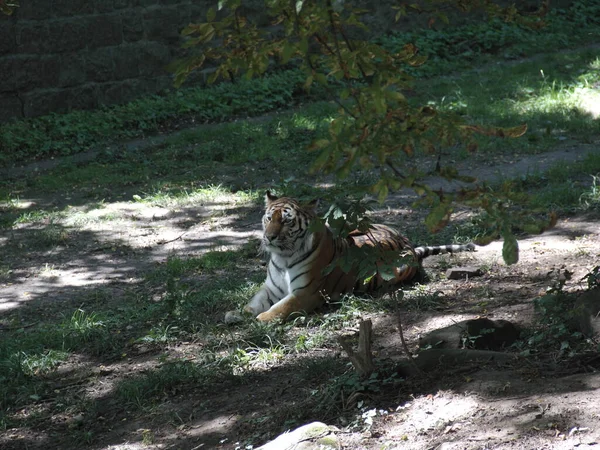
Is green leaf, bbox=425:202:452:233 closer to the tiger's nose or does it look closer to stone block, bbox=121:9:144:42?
the tiger's nose

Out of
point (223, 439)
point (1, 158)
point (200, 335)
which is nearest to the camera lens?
point (223, 439)

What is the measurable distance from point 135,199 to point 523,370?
18.9 feet

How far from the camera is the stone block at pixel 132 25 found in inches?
484

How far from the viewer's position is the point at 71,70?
39.0ft

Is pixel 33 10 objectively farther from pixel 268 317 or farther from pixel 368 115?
pixel 368 115

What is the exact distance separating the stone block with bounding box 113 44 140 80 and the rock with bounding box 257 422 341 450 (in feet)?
31.5

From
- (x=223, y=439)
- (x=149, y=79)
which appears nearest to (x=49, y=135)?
(x=149, y=79)

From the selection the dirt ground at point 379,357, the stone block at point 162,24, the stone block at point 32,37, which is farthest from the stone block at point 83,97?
the dirt ground at point 379,357

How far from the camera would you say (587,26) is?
50.6ft

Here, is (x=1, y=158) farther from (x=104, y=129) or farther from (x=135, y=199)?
(x=135, y=199)

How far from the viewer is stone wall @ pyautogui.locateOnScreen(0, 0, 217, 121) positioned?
11.4 meters

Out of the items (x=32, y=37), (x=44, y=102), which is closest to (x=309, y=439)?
(x=44, y=102)

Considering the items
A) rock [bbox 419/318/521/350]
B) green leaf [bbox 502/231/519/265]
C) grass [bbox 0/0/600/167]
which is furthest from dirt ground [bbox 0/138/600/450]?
grass [bbox 0/0/600/167]

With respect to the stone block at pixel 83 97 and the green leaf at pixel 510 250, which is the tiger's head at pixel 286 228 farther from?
the stone block at pixel 83 97
